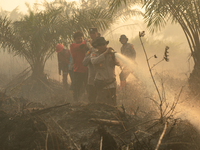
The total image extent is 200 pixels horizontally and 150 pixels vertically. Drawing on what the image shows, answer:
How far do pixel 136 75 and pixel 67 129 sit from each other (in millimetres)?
4917

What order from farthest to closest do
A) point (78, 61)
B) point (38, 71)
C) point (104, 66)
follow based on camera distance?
point (38, 71) < point (78, 61) < point (104, 66)

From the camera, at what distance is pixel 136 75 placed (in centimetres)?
665

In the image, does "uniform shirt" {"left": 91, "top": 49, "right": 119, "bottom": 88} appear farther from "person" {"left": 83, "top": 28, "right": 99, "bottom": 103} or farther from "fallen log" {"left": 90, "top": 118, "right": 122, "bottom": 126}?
"fallen log" {"left": 90, "top": 118, "right": 122, "bottom": 126}

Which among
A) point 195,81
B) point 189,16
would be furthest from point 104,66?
point 189,16

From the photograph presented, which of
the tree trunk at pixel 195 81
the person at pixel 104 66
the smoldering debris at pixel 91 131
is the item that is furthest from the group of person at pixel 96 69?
the tree trunk at pixel 195 81

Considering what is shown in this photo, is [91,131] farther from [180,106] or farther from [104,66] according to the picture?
[180,106]

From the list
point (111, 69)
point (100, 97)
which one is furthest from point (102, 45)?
point (100, 97)

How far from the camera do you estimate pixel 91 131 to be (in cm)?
199

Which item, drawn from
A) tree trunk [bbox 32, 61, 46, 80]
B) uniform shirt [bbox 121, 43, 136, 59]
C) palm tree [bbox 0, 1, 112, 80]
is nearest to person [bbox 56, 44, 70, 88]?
palm tree [bbox 0, 1, 112, 80]

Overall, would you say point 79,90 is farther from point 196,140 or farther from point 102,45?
point 196,140

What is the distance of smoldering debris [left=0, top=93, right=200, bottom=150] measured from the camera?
1.63 metres

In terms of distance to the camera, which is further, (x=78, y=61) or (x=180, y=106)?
(x=78, y=61)

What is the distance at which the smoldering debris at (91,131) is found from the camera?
1.63 m

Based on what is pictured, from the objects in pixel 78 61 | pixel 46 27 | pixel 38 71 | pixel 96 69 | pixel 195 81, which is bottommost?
pixel 195 81
